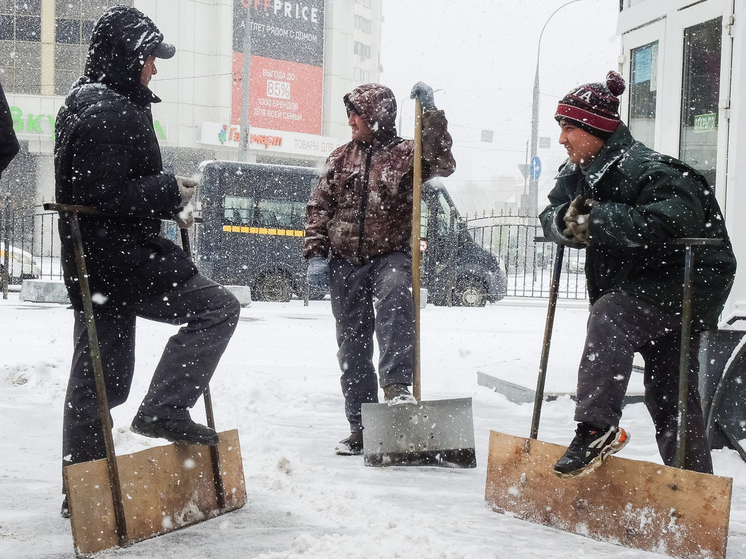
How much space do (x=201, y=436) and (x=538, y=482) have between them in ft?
4.18

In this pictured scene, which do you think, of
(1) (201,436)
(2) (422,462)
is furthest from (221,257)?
(1) (201,436)

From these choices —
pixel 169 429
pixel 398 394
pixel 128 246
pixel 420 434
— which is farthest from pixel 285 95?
pixel 169 429

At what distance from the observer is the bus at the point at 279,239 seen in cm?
1584

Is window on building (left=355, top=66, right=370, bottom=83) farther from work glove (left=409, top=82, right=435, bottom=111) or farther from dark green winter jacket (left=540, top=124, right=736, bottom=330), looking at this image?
dark green winter jacket (left=540, top=124, right=736, bottom=330)

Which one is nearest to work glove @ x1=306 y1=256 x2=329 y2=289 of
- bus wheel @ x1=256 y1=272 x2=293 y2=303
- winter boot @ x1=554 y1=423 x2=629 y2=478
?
winter boot @ x1=554 y1=423 x2=629 y2=478

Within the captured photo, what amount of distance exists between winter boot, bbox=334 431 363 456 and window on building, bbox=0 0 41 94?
30563 millimetres

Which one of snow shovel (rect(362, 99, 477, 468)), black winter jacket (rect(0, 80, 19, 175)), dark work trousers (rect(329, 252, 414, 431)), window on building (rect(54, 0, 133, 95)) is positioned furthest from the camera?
window on building (rect(54, 0, 133, 95))

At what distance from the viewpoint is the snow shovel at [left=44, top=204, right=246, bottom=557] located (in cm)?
271

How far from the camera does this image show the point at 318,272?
15.2ft

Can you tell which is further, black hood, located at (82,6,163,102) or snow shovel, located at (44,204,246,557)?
black hood, located at (82,6,163,102)

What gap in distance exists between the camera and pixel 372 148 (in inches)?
182

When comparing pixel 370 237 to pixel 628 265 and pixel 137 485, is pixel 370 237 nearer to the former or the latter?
pixel 628 265

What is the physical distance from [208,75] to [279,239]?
19333 mm

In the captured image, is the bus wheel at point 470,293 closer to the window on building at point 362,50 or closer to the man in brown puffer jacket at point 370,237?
the man in brown puffer jacket at point 370,237
